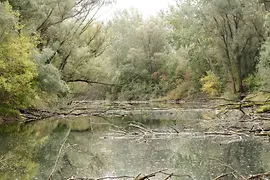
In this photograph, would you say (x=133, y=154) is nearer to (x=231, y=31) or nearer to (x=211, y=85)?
(x=231, y=31)

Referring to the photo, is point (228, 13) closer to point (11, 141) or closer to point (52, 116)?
point (52, 116)

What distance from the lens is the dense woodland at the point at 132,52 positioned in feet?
88.3

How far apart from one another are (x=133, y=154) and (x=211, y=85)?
3159 centimetres

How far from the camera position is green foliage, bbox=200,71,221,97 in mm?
43531

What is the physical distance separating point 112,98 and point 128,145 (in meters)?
42.2

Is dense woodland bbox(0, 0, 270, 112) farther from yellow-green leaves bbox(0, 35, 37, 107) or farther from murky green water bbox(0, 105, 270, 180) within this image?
murky green water bbox(0, 105, 270, 180)

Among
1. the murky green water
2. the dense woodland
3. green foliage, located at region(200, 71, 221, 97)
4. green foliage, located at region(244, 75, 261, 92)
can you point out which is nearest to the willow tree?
the dense woodland

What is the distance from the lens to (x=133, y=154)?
43.7ft

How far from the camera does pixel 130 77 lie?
184 feet

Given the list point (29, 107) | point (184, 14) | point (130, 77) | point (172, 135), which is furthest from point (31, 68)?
point (130, 77)

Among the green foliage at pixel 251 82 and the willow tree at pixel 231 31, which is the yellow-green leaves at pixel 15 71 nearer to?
the willow tree at pixel 231 31

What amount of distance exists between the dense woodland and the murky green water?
8.22 meters

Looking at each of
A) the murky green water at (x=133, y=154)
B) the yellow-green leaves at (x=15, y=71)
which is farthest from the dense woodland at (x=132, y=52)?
the murky green water at (x=133, y=154)

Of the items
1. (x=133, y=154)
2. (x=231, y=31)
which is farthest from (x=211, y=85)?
(x=133, y=154)
